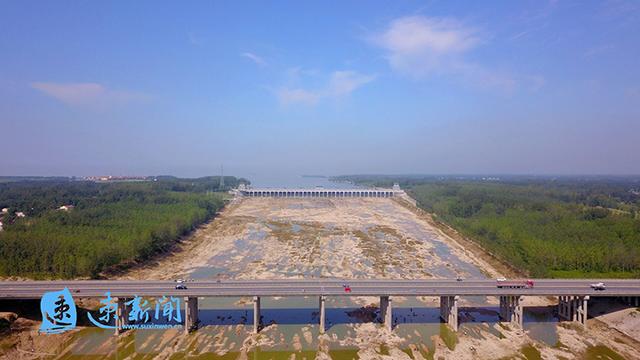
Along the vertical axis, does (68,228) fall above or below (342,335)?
above

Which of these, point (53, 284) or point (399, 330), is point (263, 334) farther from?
point (53, 284)

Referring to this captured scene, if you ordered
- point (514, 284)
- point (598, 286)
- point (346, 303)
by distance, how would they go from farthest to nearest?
point (346, 303), point (514, 284), point (598, 286)

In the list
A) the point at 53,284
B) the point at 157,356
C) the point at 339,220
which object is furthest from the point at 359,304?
the point at 339,220

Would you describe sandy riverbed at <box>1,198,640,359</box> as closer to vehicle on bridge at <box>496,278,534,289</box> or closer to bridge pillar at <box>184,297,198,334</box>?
bridge pillar at <box>184,297,198,334</box>

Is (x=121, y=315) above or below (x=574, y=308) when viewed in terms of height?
above
